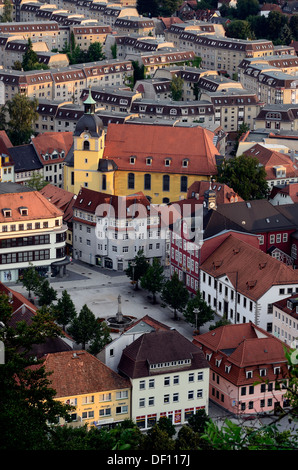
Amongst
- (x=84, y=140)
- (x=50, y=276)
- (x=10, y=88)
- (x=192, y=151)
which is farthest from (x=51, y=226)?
(x=10, y=88)

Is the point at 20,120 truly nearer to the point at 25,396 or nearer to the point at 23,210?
the point at 23,210

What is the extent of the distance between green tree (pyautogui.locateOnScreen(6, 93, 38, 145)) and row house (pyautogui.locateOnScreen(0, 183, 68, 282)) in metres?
46.7

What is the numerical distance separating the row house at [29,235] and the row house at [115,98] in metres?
59.2

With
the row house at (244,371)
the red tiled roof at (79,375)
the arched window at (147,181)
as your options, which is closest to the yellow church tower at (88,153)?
the arched window at (147,181)

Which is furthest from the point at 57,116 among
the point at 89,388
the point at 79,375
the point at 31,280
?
the point at 89,388

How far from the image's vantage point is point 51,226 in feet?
371

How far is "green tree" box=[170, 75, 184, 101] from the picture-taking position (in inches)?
7254

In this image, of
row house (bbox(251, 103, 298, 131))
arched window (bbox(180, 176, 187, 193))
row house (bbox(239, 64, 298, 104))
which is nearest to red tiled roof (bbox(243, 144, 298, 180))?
arched window (bbox(180, 176, 187, 193))

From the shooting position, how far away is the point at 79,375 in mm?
78812

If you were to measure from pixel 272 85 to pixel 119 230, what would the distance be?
78219mm

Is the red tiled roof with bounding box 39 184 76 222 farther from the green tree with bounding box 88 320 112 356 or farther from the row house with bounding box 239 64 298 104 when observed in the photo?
the row house with bounding box 239 64 298 104

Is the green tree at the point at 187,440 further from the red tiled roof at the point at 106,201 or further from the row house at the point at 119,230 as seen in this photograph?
the red tiled roof at the point at 106,201

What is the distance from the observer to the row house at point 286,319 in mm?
91875

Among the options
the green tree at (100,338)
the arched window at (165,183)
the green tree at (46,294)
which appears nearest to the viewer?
the green tree at (100,338)
